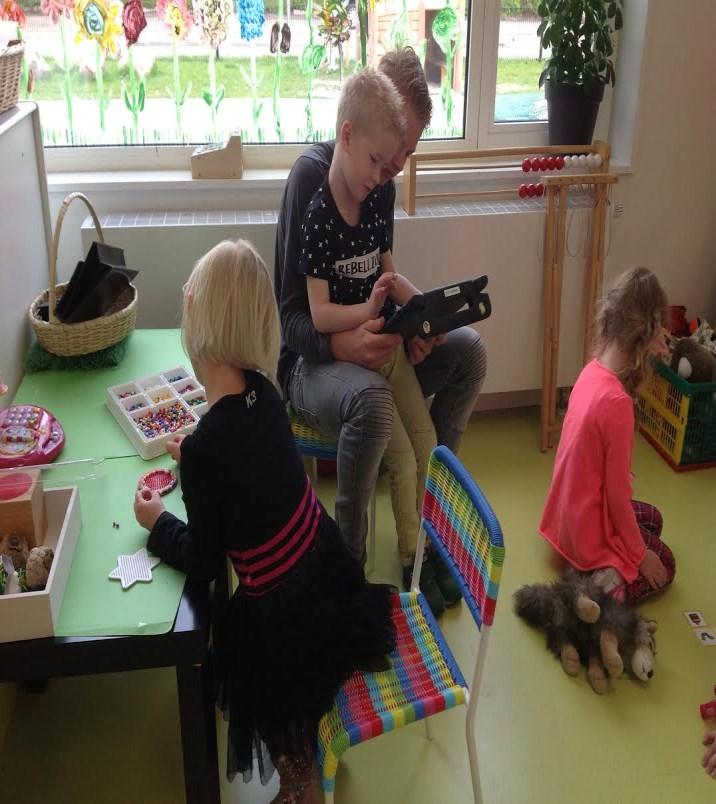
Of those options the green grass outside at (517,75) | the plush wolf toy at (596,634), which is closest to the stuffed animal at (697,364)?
the plush wolf toy at (596,634)

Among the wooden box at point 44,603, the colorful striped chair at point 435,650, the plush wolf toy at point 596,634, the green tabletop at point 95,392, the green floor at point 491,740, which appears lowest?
the green floor at point 491,740

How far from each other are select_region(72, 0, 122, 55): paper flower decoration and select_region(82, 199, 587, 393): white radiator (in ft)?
1.60

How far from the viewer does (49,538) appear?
138 centimetres

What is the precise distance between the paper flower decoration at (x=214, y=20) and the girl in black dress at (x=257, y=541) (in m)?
1.44

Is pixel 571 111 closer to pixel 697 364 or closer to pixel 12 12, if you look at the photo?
pixel 697 364

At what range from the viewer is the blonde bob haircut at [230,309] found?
132 cm

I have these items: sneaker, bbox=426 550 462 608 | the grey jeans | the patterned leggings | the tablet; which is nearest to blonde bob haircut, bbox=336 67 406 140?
the tablet

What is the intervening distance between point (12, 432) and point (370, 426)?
70 cm

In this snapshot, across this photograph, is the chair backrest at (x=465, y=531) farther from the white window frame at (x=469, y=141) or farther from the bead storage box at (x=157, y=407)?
the white window frame at (x=469, y=141)

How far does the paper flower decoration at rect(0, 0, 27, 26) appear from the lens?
240cm

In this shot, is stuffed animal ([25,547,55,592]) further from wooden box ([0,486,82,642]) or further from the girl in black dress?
the girl in black dress

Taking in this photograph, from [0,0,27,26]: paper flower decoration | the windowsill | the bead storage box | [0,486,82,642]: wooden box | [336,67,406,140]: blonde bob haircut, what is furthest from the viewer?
the windowsill

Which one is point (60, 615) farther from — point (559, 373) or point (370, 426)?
point (559, 373)

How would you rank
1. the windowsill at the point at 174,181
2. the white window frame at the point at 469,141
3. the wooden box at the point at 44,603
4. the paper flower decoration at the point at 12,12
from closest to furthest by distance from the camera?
the wooden box at the point at 44,603 → the paper flower decoration at the point at 12,12 → the windowsill at the point at 174,181 → the white window frame at the point at 469,141
